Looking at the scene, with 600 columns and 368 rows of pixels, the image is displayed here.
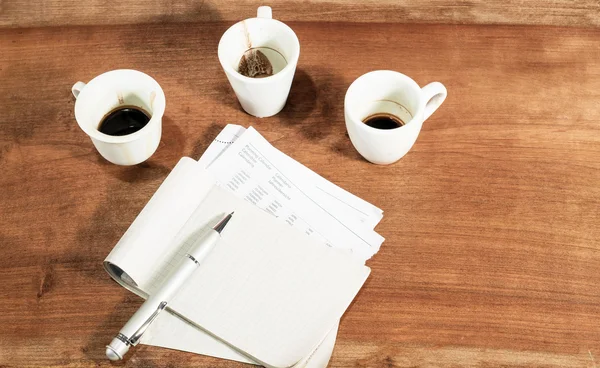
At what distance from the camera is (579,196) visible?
3.30ft

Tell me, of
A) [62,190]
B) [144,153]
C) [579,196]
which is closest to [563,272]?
[579,196]

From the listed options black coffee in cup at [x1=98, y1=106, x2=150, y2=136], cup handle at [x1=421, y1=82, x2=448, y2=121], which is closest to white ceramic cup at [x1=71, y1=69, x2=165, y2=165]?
black coffee in cup at [x1=98, y1=106, x2=150, y2=136]

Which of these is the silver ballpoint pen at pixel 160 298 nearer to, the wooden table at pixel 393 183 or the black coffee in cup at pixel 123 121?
the wooden table at pixel 393 183

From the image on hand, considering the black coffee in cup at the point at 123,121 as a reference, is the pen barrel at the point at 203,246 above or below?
below

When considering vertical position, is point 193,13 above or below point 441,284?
above

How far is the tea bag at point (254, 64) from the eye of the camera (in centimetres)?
107

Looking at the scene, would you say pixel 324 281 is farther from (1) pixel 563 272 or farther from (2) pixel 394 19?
(2) pixel 394 19

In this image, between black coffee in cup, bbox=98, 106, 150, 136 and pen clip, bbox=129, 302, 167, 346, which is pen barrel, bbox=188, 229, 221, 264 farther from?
black coffee in cup, bbox=98, 106, 150, 136

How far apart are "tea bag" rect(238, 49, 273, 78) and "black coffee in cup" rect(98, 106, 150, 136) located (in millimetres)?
167

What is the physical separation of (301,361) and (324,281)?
12 cm

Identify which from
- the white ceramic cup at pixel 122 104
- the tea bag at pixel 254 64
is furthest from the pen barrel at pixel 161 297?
the tea bag at pixel 254 64

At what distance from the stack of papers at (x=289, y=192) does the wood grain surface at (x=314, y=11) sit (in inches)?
10.2

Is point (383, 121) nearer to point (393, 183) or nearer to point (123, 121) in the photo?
point (393, 183)

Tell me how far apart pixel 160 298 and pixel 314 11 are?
1.91 ft
